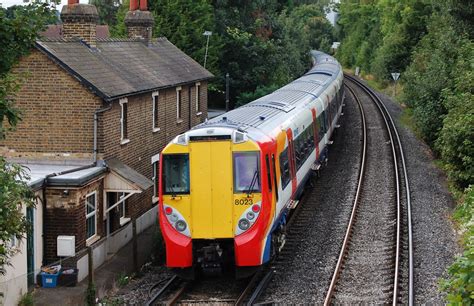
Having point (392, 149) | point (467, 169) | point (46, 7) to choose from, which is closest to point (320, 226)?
point (467, 169)

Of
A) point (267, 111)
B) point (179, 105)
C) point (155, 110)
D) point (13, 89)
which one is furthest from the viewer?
point (179, 105)

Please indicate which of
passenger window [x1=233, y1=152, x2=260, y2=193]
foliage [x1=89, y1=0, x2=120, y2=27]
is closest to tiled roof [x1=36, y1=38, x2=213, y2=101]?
passenger window [x1=233, y1=152, x2=260, y2=193]

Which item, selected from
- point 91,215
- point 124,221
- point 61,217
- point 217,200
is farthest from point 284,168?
point 124,221

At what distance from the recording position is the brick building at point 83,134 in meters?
14.4

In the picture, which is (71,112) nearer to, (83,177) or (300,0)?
(83,177)

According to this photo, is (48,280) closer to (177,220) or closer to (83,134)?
(177,220)

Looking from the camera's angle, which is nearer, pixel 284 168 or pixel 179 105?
pixel 284 168

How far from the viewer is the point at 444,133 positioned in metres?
20.6

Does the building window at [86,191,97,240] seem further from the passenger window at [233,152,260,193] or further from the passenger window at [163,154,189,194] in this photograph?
the passenger window at [233,152,260,193]

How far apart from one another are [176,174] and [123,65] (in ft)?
23.5

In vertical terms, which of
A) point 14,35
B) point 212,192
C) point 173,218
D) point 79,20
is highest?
point 79,20

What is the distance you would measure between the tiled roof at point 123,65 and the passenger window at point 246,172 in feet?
14.9

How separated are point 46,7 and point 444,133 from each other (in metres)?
14.0

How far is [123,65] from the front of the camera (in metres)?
19.0
